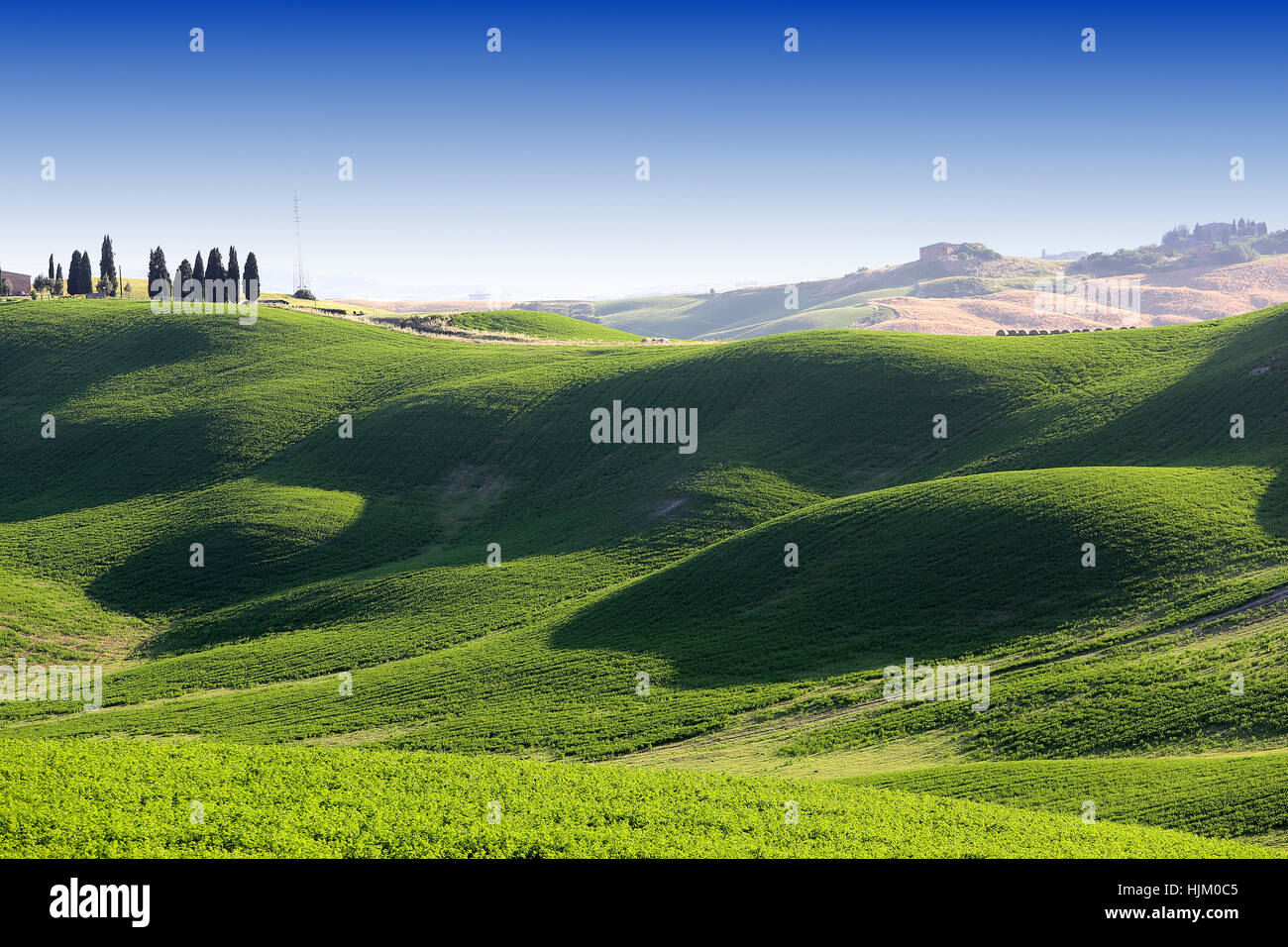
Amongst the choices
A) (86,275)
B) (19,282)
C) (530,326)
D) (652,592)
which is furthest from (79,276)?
(652,592)

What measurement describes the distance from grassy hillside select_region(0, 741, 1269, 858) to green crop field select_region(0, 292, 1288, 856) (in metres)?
0.14

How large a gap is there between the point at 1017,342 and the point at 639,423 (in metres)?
41.4

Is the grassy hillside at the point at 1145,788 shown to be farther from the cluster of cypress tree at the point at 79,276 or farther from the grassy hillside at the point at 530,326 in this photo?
the cluster of cypress tree at the point at 79,276

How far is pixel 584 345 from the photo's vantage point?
116938 mm

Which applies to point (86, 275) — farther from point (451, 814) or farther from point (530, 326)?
point (451, 814)

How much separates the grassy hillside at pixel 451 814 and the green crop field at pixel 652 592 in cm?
14

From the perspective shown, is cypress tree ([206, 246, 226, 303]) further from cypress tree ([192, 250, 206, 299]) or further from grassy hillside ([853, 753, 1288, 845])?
grassy hillside ([853, 753, 1288, 845])

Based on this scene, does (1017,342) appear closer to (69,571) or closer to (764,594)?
(764,594)

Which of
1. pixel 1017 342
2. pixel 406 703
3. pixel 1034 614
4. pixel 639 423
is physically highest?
pixel 1017 342

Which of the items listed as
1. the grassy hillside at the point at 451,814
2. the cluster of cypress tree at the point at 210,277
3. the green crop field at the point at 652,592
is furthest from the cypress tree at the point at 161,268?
the grassy hillside at the point at 451,814

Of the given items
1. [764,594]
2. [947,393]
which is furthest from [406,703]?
[947,393]

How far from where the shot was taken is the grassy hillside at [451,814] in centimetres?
2019
